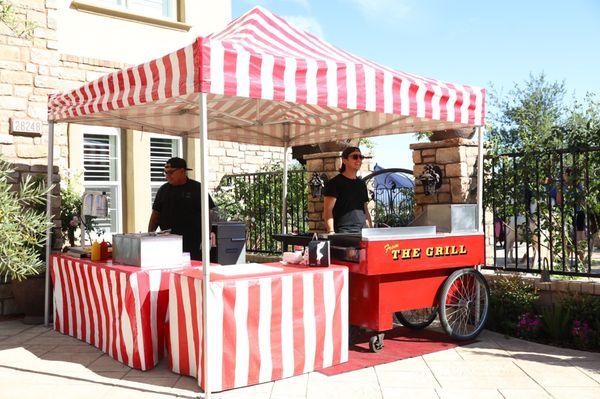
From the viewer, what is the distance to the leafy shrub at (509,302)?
6204mm

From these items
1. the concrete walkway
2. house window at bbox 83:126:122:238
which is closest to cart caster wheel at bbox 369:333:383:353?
the concrete walkway

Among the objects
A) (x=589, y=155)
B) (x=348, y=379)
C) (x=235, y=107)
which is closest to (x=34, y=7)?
(x=235, y=107)

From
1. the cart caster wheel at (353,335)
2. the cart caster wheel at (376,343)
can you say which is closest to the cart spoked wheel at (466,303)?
the cart caster wheel at (376,343)

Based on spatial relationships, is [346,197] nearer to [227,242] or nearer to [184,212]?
[227,242]

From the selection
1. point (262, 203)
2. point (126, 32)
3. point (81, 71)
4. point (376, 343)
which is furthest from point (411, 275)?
point (126, 32)

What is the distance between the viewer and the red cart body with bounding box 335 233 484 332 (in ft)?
17.3

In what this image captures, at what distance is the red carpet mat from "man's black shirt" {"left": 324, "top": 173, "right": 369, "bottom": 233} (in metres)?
1.09

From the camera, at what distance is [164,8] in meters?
10.4

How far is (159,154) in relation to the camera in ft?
33.9

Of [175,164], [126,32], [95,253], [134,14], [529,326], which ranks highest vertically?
[134,14]

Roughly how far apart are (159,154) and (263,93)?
20.5ft

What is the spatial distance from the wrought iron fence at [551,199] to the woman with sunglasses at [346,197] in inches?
68.8

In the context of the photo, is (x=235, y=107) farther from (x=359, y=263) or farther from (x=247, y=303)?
(x=247, y=303)

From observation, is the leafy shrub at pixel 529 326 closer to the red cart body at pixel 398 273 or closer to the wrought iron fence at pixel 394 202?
the red cart body at pixel 398 273
